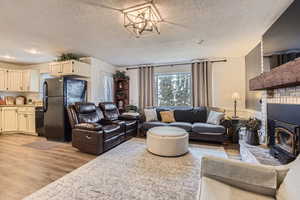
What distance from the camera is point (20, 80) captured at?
15.9ft

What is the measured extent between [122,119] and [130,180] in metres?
2.45

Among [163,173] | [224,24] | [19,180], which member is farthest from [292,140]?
[19,180]

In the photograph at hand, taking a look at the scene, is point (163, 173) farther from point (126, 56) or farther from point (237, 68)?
point (237, 68)

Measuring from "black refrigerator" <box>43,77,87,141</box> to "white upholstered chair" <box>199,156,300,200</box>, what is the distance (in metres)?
3.70

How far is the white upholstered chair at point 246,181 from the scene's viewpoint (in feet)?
3.49

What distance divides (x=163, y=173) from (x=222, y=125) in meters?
2.22

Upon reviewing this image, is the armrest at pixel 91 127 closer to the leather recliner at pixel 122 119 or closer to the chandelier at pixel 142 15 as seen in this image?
the leather recliner at pixel 122 119

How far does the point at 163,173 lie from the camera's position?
2.15 m

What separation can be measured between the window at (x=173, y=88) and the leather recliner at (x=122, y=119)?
130cm

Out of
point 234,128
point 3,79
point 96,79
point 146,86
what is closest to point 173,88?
point 146,86

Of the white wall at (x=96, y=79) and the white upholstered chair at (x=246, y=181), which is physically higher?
the white wall at (x=96, y=79)

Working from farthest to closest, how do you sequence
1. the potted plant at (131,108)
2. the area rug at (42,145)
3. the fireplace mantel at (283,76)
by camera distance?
1. the potted plant at (131,108)
2. the area rug at (42,145)
3. the fireplace mantel at (283,76)

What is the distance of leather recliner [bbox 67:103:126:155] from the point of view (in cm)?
285

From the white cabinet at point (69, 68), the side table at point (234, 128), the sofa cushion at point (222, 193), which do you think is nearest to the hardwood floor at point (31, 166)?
the white cabinet at point (69, 68)
